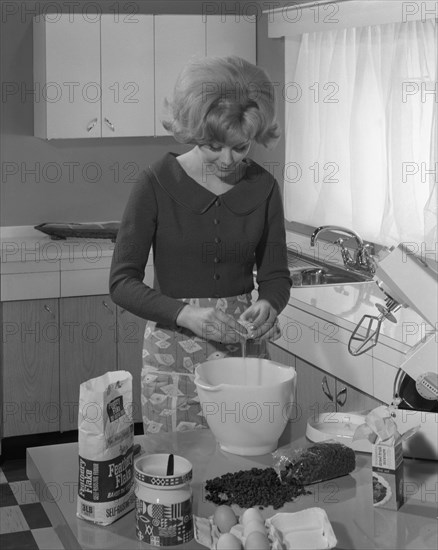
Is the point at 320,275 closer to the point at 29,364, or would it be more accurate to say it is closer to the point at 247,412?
the point at 29,364

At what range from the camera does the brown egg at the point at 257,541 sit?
142 centimetres

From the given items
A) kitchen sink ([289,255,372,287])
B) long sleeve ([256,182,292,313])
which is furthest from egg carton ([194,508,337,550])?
kitchen sink ([289,255,372,287])

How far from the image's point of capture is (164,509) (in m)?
1.55

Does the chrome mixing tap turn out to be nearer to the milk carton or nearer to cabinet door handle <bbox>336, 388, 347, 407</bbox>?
cabinet door handle <bbox>336, 388, 347, 407</bbox>

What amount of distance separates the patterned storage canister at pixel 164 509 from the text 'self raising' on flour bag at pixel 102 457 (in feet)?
0.26

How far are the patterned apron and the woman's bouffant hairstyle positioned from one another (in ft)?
1.47

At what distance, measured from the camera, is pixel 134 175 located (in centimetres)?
494

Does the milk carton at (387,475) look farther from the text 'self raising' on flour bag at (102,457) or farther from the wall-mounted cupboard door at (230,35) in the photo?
the wall-mounted cupboard door at (230,35)

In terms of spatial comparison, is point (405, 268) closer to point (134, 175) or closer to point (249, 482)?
point (249, 482)

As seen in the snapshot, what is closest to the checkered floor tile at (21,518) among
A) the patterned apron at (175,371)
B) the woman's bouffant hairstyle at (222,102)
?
the patterned apron at (175,371)

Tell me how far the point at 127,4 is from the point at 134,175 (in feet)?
Answer: 2.82

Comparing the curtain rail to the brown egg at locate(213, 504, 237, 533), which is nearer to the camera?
the brown egg at locate(213, 504, 237, 533)

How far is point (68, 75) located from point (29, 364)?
136cm

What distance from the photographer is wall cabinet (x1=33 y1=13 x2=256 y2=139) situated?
444 cm
